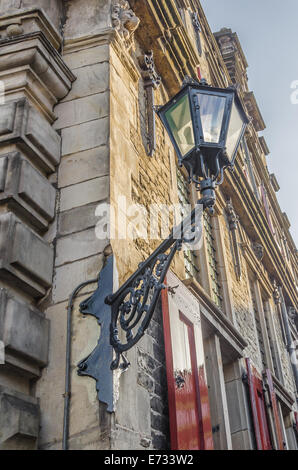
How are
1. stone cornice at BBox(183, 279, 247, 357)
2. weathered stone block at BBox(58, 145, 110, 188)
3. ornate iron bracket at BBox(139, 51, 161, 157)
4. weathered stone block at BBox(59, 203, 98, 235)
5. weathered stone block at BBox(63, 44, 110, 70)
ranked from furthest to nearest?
ornate iron bracket at BBox(139, 51, 161, 157) → stone cornice at BBox(183, 279, 247, 357) → weathered stone block at BBox(63, 44, 110, 70) → weathered stone block at BBox(58, 145, 110, 188) → weathered stone block at BBox(59, 203, 98, 235)

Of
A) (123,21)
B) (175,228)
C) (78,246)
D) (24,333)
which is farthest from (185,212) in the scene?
(24,333)

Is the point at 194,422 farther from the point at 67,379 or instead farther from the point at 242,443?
the point at 242,443

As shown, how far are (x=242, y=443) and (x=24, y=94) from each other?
3.86 meters

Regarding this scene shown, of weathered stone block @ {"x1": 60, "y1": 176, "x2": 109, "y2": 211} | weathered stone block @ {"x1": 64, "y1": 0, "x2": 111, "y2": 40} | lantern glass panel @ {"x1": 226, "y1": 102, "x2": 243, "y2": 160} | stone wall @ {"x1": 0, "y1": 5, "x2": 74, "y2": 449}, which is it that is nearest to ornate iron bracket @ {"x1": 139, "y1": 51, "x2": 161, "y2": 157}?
weathered stone block @ {"x1": 64, "y1": 0, "x2": 111, "y2": 40}

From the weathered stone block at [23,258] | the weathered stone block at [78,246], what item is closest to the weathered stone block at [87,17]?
the weathered stone block at [78,246]

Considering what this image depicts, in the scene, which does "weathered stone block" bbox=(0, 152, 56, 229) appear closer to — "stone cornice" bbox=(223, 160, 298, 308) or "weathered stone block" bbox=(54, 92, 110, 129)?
"weathered stone block" bbox=(54, 92, 110, 129)

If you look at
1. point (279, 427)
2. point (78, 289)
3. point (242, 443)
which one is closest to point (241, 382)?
point (242, 443)

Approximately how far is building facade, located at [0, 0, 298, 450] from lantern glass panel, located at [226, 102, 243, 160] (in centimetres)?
81

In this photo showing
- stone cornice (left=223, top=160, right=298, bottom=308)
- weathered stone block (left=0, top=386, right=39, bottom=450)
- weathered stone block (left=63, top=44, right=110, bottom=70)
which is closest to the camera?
weathered stone block (left=0, top=386, right=39, bottom=450)

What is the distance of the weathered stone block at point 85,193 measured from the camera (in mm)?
3557

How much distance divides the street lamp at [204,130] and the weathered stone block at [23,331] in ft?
3.72

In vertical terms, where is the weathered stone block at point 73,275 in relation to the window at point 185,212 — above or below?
below

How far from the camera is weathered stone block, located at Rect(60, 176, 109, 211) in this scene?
11.7 feet

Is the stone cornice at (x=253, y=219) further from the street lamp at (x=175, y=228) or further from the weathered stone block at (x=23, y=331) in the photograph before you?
the weathered stone block at (x=23, y=331)
